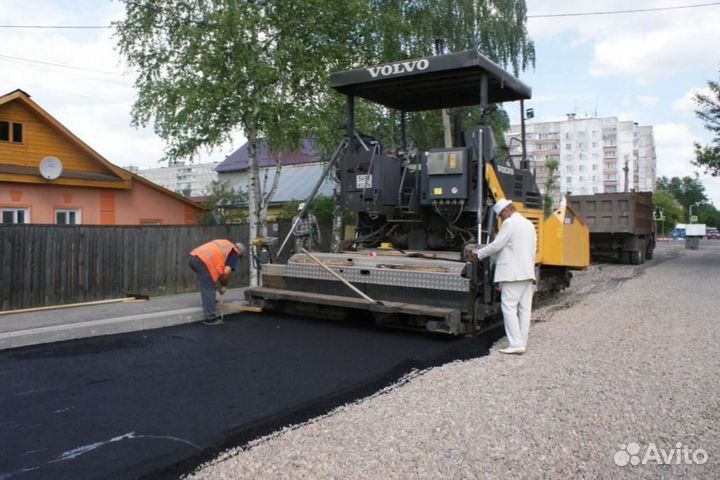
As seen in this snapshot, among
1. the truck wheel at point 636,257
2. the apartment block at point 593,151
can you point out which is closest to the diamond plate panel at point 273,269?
the truck wheel at point 636,257

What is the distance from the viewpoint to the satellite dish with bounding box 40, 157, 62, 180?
13719 mm

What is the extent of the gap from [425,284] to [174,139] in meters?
7.59

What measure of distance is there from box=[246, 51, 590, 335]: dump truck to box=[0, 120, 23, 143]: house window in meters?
9.00

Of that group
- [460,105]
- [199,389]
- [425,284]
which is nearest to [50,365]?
[199,389]

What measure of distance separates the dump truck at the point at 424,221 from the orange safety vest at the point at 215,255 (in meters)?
0.57

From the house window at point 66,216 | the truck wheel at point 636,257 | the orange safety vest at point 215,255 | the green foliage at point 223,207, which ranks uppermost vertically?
the green foliage at point 223,207

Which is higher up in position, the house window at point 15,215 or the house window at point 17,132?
the house window at point 17,132

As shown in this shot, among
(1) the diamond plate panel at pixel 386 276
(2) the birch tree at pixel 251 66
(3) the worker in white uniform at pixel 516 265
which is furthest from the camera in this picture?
(2) the birch tree at pixel 251 66

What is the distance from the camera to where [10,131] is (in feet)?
46.6

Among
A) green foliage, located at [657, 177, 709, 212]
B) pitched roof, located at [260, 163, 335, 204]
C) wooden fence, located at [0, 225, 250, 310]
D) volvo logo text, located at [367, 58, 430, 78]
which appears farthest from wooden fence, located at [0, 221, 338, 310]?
green foliage, located at [657, 177, 709, 212]

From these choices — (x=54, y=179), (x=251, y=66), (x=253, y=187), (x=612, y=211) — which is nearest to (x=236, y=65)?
(x=251, y=66)

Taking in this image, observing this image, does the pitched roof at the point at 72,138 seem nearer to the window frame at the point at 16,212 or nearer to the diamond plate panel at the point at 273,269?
the window frame at the point at 16,212

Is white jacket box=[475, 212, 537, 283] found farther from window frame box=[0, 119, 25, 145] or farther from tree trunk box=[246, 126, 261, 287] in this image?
window frame box=[0, 119, 25, 145]

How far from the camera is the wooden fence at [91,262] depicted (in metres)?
10.3
